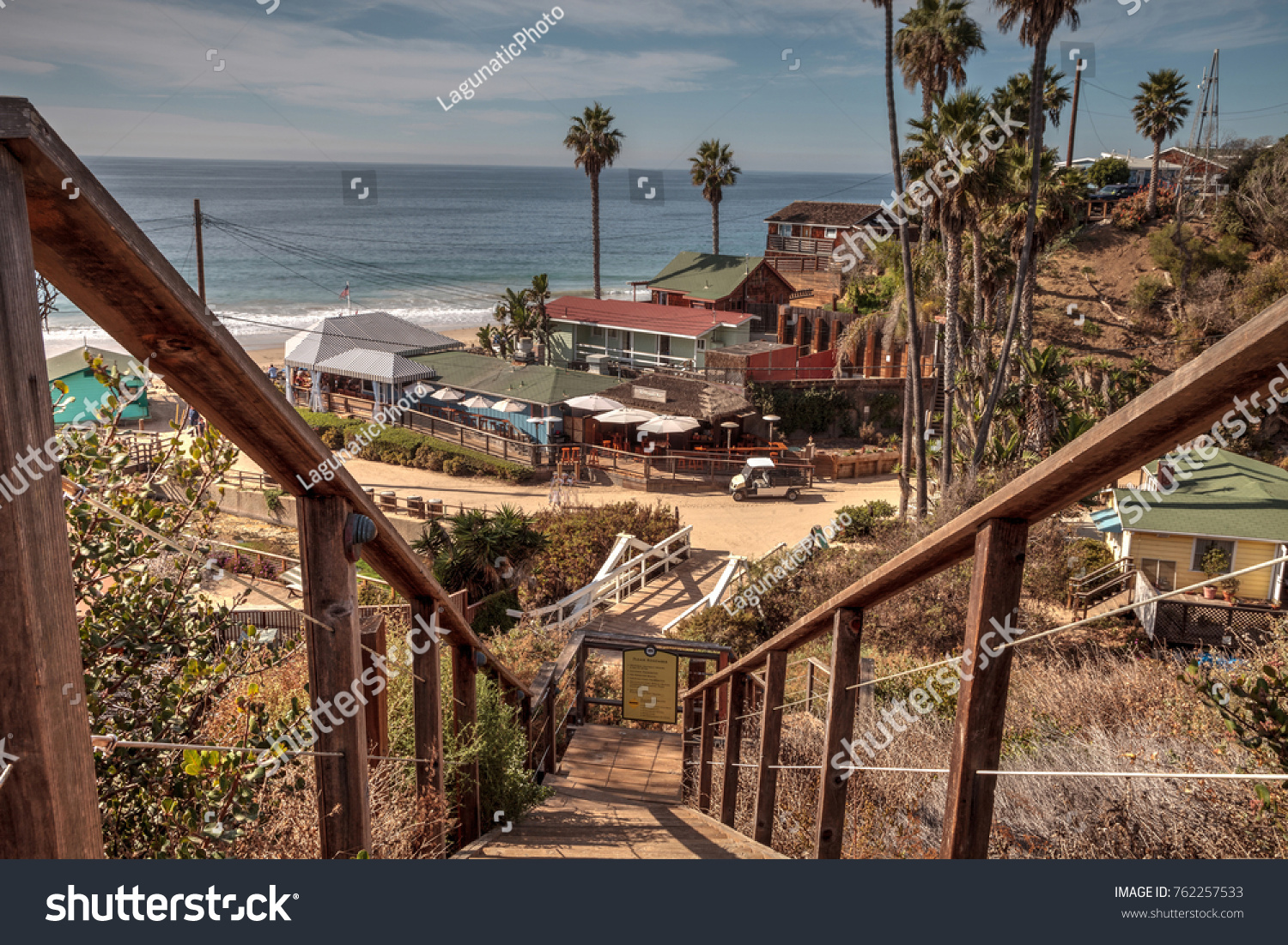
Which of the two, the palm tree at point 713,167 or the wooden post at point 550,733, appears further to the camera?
the palm tree at point 713,167

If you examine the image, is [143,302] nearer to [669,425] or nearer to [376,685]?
[376,685]

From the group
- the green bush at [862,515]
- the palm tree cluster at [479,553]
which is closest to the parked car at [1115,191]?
the green bush at [862,515]

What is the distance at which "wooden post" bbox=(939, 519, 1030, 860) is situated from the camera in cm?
232

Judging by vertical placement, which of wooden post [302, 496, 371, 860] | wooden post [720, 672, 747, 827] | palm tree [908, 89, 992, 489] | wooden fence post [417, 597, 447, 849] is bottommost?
wooden post [720, 672, 747, 827]

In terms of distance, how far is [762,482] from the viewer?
27359mm

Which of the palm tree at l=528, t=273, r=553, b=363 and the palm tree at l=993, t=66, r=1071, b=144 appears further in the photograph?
the palm tree at l=528, t=273, r=553, b=363

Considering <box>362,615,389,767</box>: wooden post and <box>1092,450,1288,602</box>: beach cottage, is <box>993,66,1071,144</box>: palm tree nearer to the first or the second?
<box>1092,450,1288,602</box>: beach cottage

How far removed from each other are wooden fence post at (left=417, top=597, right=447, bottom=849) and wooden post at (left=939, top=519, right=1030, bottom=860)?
219 centimetres

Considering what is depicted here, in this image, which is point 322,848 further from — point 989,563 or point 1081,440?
point 1081,440

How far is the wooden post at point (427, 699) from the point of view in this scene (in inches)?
146

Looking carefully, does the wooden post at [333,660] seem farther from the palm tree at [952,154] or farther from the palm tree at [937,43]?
the palm tree at [937,43]

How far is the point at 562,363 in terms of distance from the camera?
4159cm

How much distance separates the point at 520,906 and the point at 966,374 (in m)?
23.2

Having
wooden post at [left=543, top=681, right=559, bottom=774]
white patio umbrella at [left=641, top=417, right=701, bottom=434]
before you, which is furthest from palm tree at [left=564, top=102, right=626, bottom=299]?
wooden post at [left=543, top=681, right=559, bottom=774]
